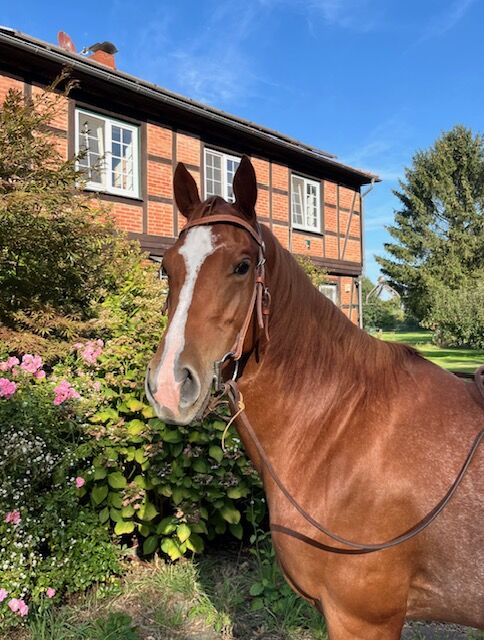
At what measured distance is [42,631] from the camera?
2607mm

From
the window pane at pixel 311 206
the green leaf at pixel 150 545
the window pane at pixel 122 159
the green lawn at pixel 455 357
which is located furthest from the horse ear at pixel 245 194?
the window pane at pixel 311 206

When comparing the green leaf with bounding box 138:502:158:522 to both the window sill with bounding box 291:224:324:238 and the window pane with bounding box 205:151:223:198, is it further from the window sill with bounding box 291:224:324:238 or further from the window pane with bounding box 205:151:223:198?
the window sill with bounding box 291:224:324:238

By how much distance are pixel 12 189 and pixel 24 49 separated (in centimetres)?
535

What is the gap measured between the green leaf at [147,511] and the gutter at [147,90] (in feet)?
17.3

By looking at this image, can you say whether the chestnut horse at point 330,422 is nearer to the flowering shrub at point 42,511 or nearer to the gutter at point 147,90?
the flowering shrub at point 42,511

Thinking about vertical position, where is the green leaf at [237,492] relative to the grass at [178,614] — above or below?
above

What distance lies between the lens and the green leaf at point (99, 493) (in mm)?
3119

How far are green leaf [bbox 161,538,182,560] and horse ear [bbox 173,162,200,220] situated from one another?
2406 mm

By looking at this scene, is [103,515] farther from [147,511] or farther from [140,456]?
[140,456]

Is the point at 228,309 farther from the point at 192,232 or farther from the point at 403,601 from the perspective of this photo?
the point at 403,601

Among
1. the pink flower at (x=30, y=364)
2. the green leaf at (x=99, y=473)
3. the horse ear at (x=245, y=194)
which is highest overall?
the horse ear at (x=245, y=194)

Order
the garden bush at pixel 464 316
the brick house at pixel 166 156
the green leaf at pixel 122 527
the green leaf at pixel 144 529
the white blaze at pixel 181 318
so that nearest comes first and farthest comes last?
the white blaze at pixel 181 318, the green leaf at pixel 122 527, the green leaf at pixel 144 529, the brick house at pixel 166 156, the garden bush at pixel 464 316

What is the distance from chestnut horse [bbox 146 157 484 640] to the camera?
1.56m

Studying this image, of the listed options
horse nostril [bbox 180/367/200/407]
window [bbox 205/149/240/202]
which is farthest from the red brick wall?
horse nostril [bbox 180/367/200/407]
